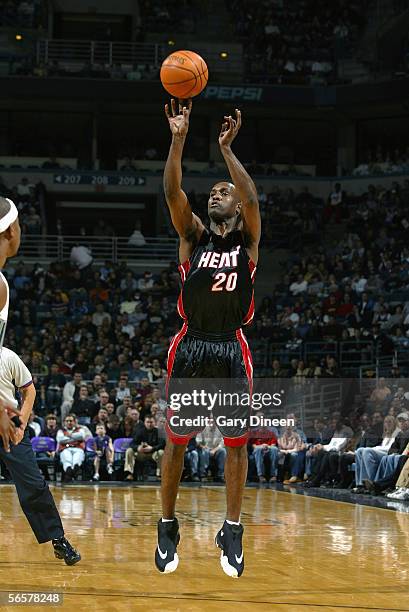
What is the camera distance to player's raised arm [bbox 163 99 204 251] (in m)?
6.20

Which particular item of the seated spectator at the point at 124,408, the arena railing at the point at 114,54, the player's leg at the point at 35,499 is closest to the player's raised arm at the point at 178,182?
the player's leg at the point at 35,499

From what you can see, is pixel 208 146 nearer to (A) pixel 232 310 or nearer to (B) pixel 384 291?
(B) pixel 384 291

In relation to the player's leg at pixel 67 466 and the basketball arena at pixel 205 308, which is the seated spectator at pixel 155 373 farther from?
the player's leg at pixel 67 466

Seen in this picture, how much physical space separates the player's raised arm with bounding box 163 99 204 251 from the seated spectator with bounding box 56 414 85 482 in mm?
11099

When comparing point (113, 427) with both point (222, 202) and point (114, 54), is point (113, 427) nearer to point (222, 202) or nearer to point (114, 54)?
point (222, 202)

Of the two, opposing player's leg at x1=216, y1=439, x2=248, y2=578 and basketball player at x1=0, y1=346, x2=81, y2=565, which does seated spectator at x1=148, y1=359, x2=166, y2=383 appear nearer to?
basketball player at x1=0, y1=346, x2=81, y2=565

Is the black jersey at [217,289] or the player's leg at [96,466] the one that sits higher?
the black jersey at [217,289]

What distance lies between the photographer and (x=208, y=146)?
108ft

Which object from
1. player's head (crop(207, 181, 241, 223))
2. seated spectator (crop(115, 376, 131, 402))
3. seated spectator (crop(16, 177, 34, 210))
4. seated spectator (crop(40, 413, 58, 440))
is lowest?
seated spectator (crop(40, 413, 58, 440))

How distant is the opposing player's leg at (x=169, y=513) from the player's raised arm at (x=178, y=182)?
56.9 inches

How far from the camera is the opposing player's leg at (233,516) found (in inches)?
245

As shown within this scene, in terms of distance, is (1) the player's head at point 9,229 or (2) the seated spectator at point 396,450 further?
(2) the seated spectator at point 396,450

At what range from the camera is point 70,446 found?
17312mm

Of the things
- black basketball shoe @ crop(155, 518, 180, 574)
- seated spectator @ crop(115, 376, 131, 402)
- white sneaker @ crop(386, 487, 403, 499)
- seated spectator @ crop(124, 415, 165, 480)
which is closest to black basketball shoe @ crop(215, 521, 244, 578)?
black basketball shoe @ crop(155, 518, 180, 574)
